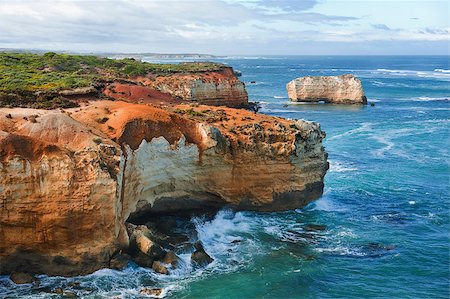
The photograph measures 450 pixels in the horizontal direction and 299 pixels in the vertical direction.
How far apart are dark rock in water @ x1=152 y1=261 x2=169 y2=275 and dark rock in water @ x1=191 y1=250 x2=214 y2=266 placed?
1745mm

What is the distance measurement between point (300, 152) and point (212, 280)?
11721mm

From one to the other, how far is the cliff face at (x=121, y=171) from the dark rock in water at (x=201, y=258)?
363 centimetres

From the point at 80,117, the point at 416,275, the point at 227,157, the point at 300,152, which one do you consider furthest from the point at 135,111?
the point at 416,275

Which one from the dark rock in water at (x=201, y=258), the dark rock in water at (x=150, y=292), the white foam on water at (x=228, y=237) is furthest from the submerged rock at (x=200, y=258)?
the dark rock in water at (x=150, y=292)

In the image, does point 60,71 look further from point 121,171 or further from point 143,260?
point 143,260

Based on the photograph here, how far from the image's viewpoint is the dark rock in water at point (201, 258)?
2623 centimetres

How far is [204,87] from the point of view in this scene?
2822 inches

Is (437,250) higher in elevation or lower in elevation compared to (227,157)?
lower

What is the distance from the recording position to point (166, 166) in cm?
3005

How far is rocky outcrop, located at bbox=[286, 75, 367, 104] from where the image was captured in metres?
91.4

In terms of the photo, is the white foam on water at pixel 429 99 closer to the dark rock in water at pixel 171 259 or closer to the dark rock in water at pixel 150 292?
the dark rock in water at pixel 171 259

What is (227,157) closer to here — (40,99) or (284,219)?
(284,219)

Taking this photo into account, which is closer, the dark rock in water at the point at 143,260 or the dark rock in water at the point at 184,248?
the dark rock in water at the point at 143,260

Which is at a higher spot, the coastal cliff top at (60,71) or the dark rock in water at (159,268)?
the coastal cliff top at (60,71)
